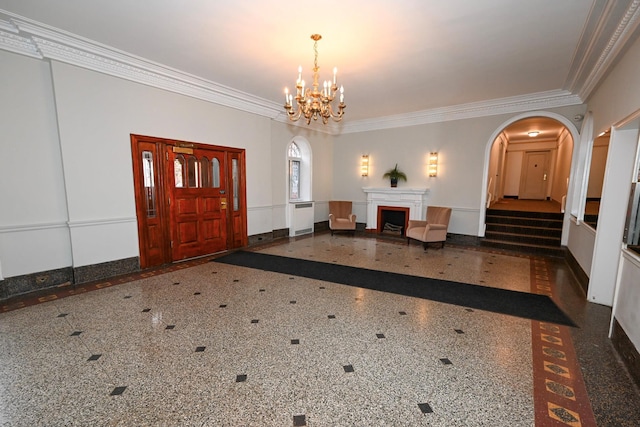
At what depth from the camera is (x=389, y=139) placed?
8203mm

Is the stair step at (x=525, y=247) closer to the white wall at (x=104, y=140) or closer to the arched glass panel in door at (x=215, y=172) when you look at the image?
the arched glass panel in door at (x=215, y=172)

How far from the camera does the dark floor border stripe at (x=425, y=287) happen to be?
11.4 ft

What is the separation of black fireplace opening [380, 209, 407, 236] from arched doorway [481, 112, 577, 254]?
2.06 metres

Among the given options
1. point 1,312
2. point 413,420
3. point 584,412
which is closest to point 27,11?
point 1,312

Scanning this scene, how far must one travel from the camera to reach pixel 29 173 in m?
3.75

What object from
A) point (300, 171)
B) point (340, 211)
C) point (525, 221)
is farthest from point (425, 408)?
point (300, 171)

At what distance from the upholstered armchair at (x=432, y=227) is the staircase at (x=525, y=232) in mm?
1120

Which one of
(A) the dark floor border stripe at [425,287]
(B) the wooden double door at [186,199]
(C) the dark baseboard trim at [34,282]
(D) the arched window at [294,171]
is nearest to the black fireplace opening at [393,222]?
Answer: (D) the arched window at [294,171]

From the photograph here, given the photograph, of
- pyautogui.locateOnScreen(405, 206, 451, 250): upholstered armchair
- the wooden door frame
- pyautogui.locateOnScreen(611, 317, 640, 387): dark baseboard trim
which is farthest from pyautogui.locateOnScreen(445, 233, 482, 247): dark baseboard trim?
the wooden door frame

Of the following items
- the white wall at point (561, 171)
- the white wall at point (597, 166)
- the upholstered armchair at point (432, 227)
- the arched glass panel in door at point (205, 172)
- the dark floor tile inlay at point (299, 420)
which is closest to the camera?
the dark floor tile inlay at point (299, 420)

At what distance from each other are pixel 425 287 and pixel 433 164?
4387 millimetres

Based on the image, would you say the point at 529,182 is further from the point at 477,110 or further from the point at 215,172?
the point at 215,172

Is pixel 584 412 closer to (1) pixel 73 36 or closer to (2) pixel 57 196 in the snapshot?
(2) pixel 57 196

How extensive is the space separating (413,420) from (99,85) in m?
5.65
